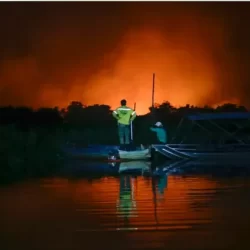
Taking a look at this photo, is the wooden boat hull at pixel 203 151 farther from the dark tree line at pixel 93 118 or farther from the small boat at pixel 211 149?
the dark tree line at pixel 93 118

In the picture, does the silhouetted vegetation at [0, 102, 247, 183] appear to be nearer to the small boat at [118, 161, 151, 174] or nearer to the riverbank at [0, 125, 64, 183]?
the riverbank at [0, 125, 64, 183]

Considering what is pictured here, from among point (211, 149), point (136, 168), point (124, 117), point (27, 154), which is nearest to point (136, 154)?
point (124, 117)

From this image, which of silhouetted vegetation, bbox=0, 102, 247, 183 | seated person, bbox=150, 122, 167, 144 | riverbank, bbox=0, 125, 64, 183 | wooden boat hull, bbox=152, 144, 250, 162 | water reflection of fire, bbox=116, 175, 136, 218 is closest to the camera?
water reflection of fire, bbox=116, 175, 136, 218

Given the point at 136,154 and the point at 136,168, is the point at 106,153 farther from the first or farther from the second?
the point at 136,168

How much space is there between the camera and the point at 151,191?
260 inches

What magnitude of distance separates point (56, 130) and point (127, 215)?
10.8 meters

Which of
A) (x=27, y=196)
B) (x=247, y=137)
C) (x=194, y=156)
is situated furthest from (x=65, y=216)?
(x=247, y=137)

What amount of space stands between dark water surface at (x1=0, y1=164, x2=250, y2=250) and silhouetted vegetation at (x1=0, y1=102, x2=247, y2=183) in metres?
2.72

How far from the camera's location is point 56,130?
15656 millimetres

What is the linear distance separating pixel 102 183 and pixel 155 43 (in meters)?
7.44

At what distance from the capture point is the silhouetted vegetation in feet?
35.7

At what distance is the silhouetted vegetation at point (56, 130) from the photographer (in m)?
10.9

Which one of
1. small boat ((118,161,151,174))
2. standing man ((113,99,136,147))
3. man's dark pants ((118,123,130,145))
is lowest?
small boat ((118,161,151,174))

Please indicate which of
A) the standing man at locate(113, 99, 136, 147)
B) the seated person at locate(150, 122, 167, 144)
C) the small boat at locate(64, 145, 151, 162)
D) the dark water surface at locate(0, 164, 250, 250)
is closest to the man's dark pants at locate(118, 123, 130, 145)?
the standing man at locate(113, 99, 136, 147)
